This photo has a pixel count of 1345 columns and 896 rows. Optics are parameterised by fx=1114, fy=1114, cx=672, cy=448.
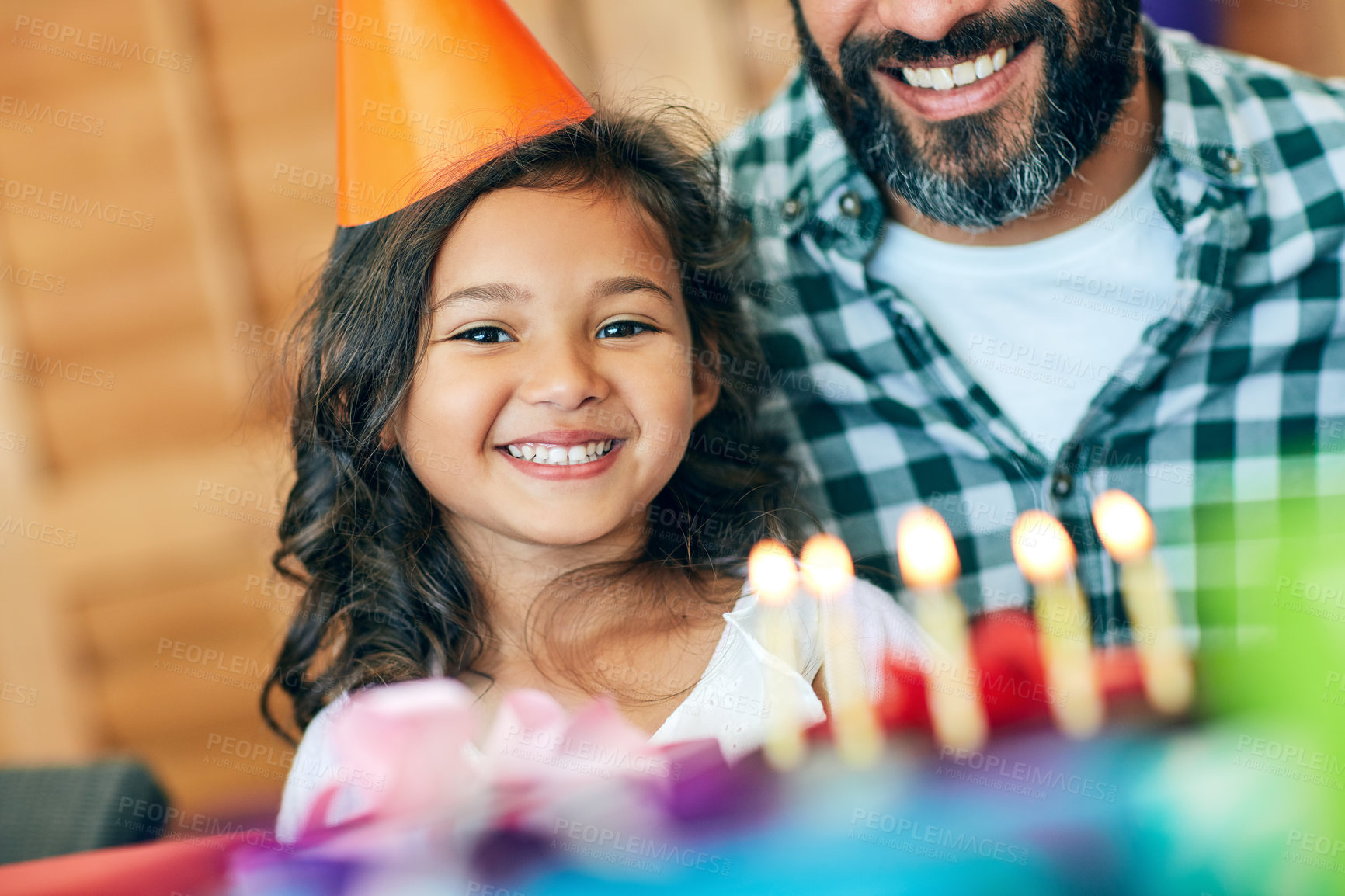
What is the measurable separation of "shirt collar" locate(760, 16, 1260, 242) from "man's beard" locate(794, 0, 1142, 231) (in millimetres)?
72

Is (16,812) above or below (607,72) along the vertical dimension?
below

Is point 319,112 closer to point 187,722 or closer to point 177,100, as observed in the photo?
point 177,100

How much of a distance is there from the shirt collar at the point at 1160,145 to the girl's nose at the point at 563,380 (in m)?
0.44

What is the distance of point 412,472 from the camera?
108 cm

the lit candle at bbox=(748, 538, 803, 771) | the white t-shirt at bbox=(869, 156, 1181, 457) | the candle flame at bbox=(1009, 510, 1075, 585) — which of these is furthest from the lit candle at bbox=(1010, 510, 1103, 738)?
the white t-shirt at bbox=(869, 156, 1181, 457)

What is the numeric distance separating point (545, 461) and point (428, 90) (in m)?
0.33

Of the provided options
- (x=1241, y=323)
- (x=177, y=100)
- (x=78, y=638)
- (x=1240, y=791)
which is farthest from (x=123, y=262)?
(x=1240, y=791)

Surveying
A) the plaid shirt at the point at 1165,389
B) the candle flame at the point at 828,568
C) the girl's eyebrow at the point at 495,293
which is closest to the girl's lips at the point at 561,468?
the girl's eyebrow at the point at 495,293

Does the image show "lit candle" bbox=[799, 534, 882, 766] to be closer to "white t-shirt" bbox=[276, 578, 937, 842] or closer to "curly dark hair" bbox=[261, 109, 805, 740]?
"white t-shirt" bbox=[276, 578, 937, 842]

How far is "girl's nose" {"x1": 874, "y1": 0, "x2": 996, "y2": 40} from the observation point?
108cm

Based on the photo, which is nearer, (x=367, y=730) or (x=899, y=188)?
(x=367, y=730)

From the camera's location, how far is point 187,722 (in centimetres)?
231

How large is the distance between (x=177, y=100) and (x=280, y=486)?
4.19 ft

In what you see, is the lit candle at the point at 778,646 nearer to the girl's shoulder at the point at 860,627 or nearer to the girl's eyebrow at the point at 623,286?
the girl's shoulder at the point at 860,627
